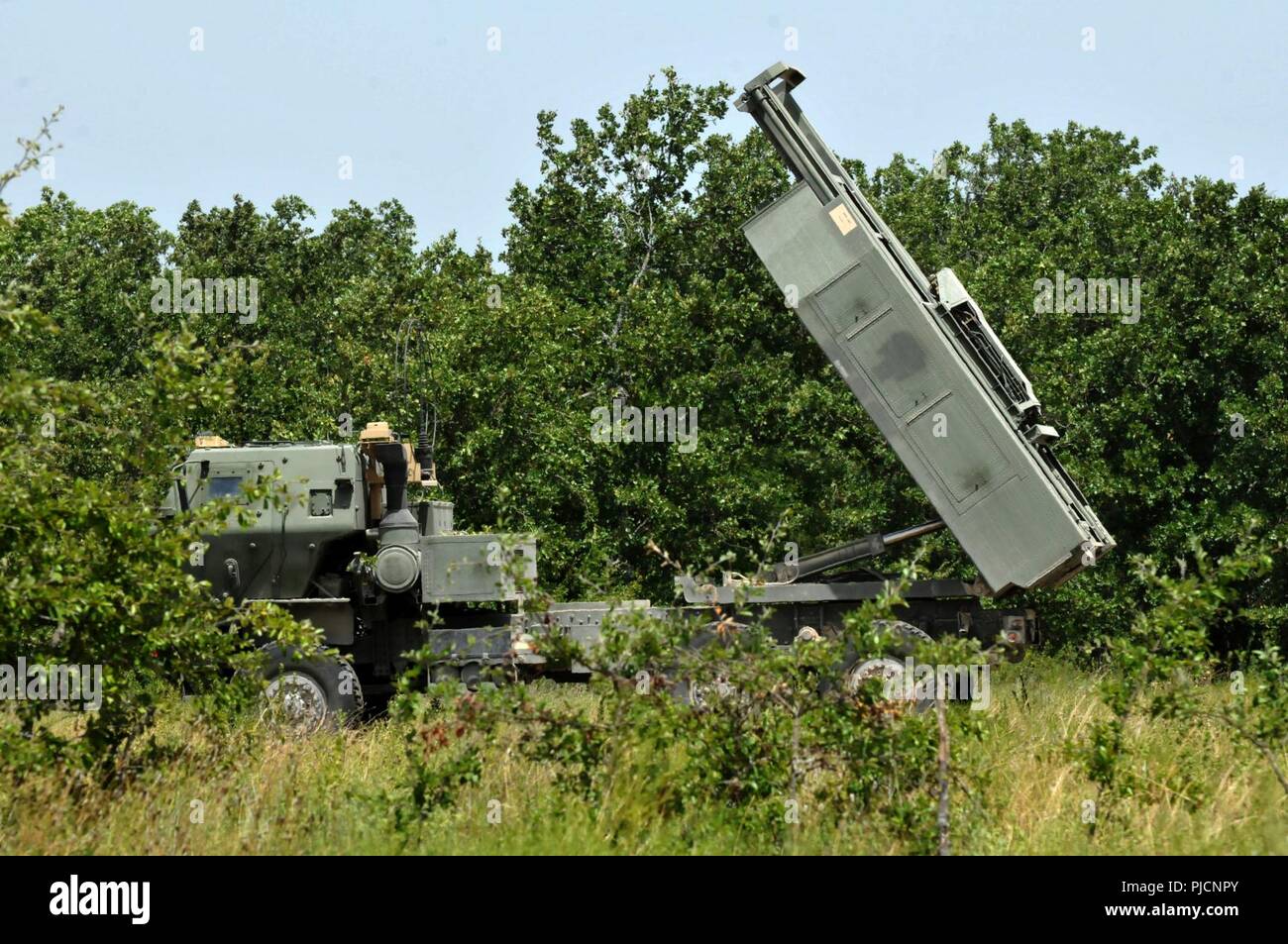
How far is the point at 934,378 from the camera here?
13328 millimetres

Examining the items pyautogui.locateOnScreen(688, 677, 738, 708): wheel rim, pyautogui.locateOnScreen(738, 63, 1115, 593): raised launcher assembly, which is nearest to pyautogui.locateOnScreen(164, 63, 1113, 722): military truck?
pyautogui.locateOnScreen(738, 63, 1115, 593): raised launcher assembly

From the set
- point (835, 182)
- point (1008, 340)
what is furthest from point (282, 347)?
point (835, 182)

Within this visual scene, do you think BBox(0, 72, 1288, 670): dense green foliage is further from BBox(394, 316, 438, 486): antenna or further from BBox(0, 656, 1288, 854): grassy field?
BBox(0, 656, 1288, 854): grassy field

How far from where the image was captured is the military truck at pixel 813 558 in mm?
13141

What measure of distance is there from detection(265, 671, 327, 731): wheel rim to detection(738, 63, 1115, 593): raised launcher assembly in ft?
16.8

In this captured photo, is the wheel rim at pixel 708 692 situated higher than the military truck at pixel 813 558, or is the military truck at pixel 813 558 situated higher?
the military truck at pixel 813 558

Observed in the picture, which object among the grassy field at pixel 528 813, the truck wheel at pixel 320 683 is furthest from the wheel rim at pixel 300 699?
the grassy field at pixel 528 813

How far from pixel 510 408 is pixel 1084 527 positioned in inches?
330

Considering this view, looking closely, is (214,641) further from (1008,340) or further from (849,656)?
(1008,340)

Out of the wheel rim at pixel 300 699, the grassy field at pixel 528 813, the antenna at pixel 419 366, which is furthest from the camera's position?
the antenna at pixel 419 366

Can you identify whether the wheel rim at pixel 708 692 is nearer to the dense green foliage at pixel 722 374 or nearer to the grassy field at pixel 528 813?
the grassy field at pixel 528 813

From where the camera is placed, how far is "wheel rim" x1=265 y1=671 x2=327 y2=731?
463 inches

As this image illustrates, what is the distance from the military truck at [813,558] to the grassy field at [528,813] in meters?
3.91
